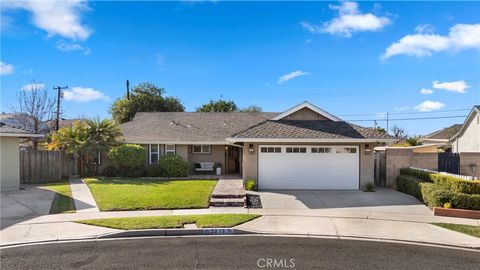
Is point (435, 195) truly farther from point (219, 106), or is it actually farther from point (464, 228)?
point (219, 106)

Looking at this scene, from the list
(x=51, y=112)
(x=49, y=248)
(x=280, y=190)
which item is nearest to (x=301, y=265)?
(x=49, y=248)

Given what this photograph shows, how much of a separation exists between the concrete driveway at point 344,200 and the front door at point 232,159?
8.08 meters

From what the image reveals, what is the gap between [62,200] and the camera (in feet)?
46.9

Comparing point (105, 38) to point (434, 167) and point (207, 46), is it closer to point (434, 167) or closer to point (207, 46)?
point (207, 46)

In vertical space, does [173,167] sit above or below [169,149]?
below

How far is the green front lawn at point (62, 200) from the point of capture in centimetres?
1264

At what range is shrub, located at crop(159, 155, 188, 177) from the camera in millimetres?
21578

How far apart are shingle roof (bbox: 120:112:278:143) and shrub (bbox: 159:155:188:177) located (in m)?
1.64

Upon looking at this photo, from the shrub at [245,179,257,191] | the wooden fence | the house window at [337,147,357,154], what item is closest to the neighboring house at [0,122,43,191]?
the wooden fence

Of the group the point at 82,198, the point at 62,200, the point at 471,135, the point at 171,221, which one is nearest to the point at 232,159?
the point at 82,198

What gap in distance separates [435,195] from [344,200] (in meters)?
3.22

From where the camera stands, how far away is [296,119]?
19297 mm

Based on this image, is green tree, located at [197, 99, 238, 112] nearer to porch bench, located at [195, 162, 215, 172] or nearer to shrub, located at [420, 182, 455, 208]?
porch bench, located at [195, 162, 215, 172]

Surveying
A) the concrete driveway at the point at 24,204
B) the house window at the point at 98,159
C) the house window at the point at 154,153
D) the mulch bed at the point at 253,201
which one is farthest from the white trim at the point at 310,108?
the house window at the point at 98,159
